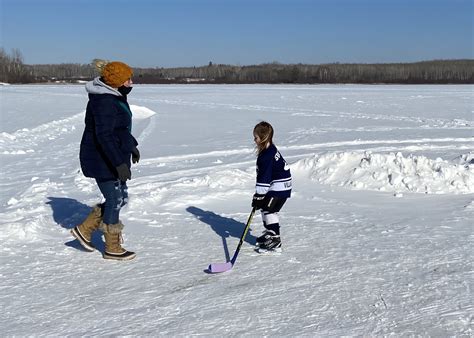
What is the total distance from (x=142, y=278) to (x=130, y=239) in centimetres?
114

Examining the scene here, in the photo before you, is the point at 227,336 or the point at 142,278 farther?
the point at 142,278

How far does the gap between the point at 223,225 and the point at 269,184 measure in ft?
4.18

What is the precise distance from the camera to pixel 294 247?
5211mm

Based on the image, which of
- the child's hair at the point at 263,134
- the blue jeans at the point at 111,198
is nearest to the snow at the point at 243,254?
the blue jeans at the point at 111,198

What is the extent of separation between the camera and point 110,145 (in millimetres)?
4562

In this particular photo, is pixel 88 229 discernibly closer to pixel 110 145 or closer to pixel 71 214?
pixel 110 145

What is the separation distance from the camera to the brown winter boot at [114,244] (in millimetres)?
4938

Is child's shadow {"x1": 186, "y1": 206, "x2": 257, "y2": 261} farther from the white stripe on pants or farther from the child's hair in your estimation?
the child's hair

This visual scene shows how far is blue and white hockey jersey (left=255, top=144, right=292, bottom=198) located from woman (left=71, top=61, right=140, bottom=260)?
1119 mm

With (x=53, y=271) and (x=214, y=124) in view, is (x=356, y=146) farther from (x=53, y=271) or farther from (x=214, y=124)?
(x=53, y=271)

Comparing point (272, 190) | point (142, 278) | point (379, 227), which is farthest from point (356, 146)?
point (142, 278)

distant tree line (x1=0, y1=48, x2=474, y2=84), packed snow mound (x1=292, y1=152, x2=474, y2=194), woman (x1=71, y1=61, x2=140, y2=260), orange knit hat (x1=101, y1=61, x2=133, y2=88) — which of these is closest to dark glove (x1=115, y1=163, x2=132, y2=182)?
woman (x1=71, y1=61, x2=140, y2=260)

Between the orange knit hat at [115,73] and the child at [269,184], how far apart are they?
1202 millimetres

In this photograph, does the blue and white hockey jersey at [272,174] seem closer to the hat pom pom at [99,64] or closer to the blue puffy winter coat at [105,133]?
the blue puffy winter coat at [105,133]
